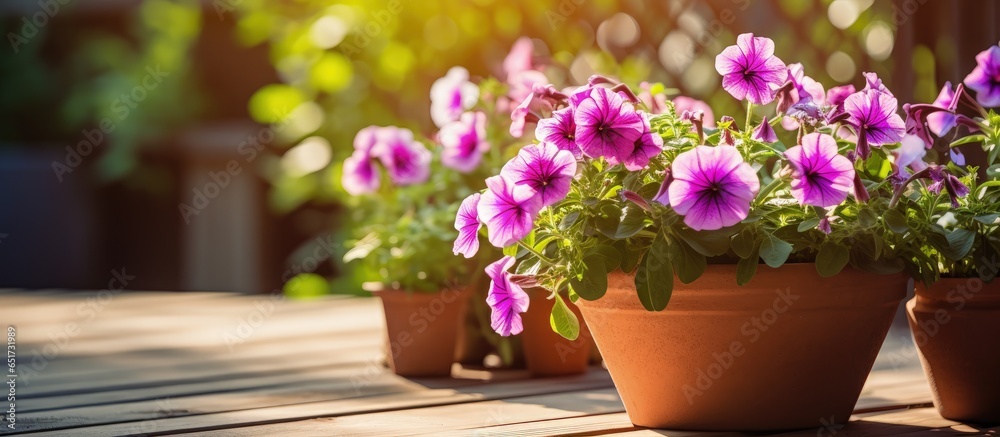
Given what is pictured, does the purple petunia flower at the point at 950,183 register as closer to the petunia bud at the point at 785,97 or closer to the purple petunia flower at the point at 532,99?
the petunia bud at the point at 785,97

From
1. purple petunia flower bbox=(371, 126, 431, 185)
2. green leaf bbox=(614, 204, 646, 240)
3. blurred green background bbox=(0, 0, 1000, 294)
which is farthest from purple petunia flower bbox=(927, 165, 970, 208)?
blurred green background bbox=(0, 0, 1000, 294)

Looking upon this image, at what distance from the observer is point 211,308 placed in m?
3.01

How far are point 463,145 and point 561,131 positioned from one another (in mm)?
649

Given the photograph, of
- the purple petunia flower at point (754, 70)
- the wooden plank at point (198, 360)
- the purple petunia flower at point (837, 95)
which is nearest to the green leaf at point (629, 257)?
the purple petunia flower at point (754, 70)

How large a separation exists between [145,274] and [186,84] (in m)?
0.98

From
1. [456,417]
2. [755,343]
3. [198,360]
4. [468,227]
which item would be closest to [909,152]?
[755,343]

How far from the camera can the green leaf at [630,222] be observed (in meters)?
1.11

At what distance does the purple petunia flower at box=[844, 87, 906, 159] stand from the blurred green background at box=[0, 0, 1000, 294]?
1653 millimetres

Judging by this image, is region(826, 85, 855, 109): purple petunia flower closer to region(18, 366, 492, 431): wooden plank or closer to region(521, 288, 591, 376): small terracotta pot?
region(521, 288, 591, 376): small terracotta pot

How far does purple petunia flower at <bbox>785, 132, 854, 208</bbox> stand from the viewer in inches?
41.8

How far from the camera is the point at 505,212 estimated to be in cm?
113

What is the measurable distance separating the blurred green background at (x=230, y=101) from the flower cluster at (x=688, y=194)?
1.64 meters

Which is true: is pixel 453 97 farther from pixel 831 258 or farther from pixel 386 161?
pixel 831 258

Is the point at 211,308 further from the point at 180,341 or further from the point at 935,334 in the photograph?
the point at 935,334
